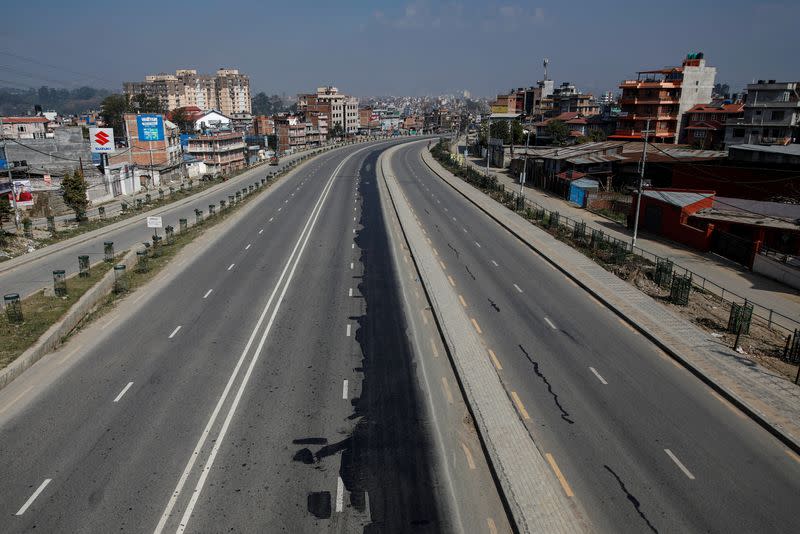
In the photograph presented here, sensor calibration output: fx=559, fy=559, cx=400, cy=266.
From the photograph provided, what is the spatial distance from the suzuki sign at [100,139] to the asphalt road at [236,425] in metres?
50.4

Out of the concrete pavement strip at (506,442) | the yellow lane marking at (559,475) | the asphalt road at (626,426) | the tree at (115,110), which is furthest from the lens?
the tree at (115,110)

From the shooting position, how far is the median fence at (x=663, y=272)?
22.5 meters

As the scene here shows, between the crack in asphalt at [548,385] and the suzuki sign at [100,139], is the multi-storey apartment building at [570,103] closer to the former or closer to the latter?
the suzuki sign at [100,139]

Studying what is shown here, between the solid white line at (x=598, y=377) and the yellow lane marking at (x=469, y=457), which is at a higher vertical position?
the solid white line at (x=598, y=377)

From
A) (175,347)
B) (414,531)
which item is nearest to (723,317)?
(414,531)

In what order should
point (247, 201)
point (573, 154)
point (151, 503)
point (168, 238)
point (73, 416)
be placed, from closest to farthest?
point (151, 503), point (73, 416), point (168, 238), point (247, 201), point (573, 154)

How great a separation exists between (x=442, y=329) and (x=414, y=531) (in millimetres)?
11273

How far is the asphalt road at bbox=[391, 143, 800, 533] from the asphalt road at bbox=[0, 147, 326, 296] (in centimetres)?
2370

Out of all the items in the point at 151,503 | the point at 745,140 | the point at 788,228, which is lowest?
the point at 151,503

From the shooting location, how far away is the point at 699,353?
→ 67.2ft

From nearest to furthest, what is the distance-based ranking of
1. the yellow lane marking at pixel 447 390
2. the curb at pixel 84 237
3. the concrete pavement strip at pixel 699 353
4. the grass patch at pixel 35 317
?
the concrete pavement strip at pixel 699 353 → the yellow lane marking at pixel 447 390 → the grass patch at pixel 35 317 → the curb at pixel 84 237

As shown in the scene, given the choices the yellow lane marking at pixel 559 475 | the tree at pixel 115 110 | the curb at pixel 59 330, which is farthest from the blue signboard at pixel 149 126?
the tree at pixel 115 110

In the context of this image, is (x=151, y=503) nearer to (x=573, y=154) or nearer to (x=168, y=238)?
(x=168, y=238)

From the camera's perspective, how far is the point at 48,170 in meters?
72.2
